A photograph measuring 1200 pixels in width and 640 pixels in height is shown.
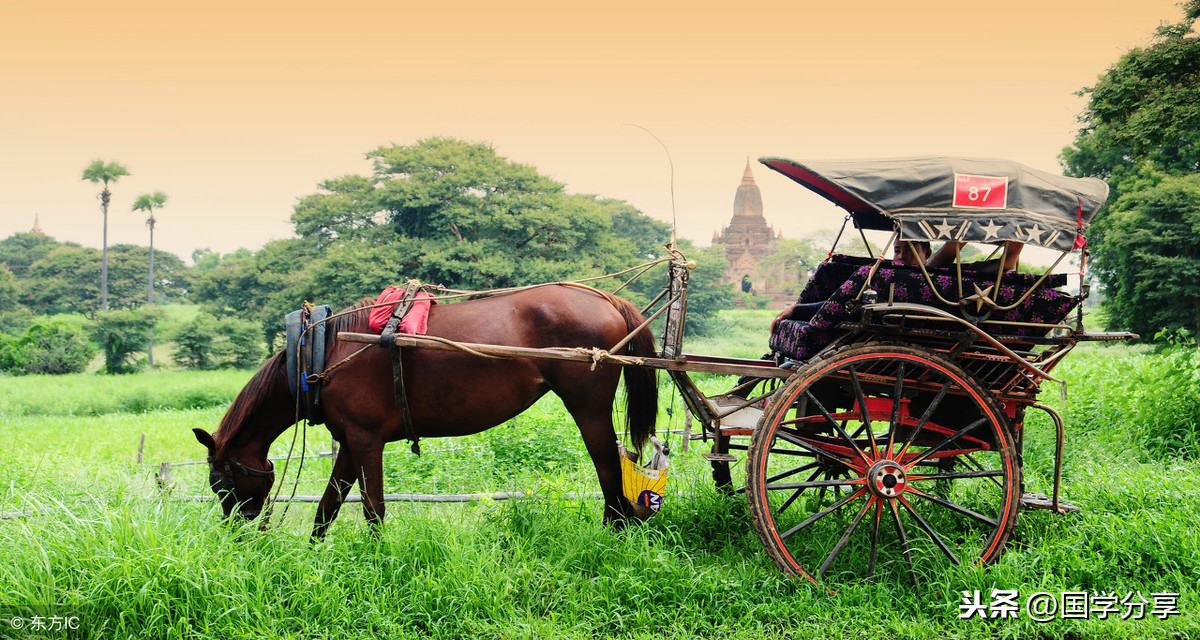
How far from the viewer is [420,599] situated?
3.47 metres

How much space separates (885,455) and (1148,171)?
768 inches

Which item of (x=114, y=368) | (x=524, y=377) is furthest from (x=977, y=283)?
(x=114, y=368)

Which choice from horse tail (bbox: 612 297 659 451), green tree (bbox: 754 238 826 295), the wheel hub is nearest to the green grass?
horse tail (bbox: 612 297 659 451)

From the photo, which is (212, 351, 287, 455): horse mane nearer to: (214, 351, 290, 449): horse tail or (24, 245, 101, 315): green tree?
(214, 351, 290, 449): horse tail

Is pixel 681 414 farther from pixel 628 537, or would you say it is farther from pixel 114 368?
pixel 114 368

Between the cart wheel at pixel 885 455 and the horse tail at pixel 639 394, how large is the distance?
0.88 metres

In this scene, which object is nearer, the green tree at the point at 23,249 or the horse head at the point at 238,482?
the horse head at the point at 238,482

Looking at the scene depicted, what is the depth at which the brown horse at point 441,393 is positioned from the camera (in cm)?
412

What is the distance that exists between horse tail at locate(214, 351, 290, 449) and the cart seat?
3140 mm

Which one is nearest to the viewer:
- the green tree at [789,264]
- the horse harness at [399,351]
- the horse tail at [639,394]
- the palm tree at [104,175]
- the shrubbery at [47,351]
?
the horse harness at [399,351]

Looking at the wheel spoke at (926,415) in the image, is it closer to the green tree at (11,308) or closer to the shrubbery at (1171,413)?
the shrubbery at (1171,413)

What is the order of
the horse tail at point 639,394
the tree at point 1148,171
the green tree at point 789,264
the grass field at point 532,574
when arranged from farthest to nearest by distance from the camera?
the green tree at point 789,264 < the tree at point 1148,171 < the horse tail at point 639,394 < the grass field at point 532,574

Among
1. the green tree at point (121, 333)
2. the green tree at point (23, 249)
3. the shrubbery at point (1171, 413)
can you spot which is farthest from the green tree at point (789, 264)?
the green tree at point (23, 249)

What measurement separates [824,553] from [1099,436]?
4.23 metres
